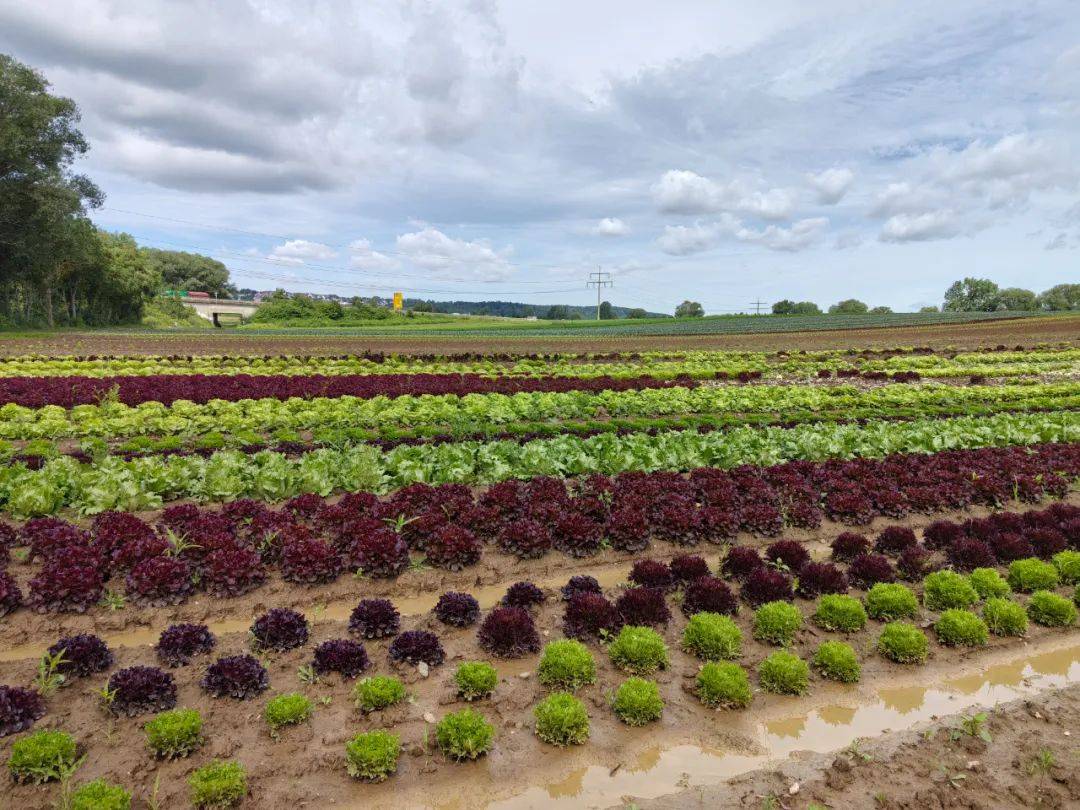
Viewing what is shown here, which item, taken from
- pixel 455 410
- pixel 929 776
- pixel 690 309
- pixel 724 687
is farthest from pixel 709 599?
pixel 690 309

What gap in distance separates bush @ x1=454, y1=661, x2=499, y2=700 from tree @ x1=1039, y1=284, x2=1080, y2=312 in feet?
508

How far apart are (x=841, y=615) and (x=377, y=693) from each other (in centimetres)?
501

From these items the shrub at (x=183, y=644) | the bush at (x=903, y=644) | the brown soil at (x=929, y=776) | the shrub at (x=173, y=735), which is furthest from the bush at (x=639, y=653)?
the shrub at (x=183, y=644)

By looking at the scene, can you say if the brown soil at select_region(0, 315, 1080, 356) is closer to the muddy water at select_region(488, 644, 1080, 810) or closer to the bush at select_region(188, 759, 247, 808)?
the bush at select_region(188, 759, 247, 808)

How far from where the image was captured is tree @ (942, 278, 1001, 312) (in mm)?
130837

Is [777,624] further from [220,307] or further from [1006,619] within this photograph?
[220,307]

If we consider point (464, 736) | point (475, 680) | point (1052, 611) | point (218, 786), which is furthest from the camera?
point (1052, 611)

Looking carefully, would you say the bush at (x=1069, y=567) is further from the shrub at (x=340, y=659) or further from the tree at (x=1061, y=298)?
the tree at (x=1061, y=298)

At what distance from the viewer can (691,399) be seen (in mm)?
20344

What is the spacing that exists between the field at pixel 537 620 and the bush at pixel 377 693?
0.12 feet

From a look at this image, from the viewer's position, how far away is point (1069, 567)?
850cm

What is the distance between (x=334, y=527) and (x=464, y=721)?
4.49m

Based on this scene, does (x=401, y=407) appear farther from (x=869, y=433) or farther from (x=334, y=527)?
(x=869, y=433)

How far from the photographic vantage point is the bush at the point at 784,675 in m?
6.05
